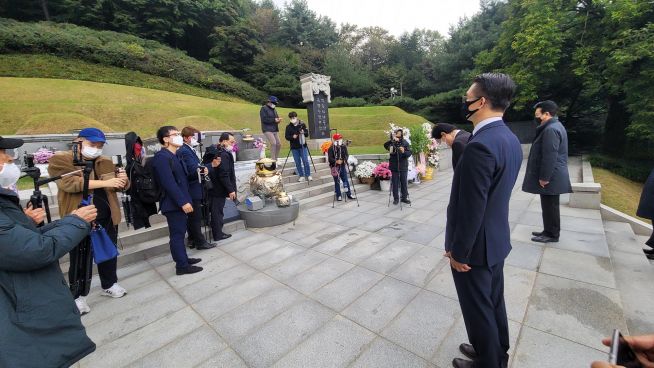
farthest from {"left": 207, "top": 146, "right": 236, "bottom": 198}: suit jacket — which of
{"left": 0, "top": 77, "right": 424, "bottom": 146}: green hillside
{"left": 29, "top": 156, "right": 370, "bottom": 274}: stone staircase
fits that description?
{"left": 0, "top": 77, "right": 424, "bottom": 146}: green hillside

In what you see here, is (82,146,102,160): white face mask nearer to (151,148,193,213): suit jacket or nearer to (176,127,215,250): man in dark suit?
(151,148,193,213): suit jacket

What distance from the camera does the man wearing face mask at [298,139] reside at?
295 inches

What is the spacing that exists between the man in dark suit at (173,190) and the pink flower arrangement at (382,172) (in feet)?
19.6

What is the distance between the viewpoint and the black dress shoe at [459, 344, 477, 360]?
2164 millimetres

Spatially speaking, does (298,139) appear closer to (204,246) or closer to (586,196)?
(204,246)

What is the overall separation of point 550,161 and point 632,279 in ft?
5.57

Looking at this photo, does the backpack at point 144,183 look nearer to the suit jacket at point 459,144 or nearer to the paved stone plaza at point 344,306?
the paved stone plaza at point 344,306

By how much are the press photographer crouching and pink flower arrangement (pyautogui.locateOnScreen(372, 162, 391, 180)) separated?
758 cm

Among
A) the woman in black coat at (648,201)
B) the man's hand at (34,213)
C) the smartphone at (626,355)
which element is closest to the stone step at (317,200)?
the man's hand at (34,213)

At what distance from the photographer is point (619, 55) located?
11.3 m

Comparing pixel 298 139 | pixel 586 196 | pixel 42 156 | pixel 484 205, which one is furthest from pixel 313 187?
pixel 42 156

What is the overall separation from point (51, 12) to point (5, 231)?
43.2 meters

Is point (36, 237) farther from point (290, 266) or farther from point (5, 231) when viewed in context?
point (290, 266)

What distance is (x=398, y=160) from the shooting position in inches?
269
